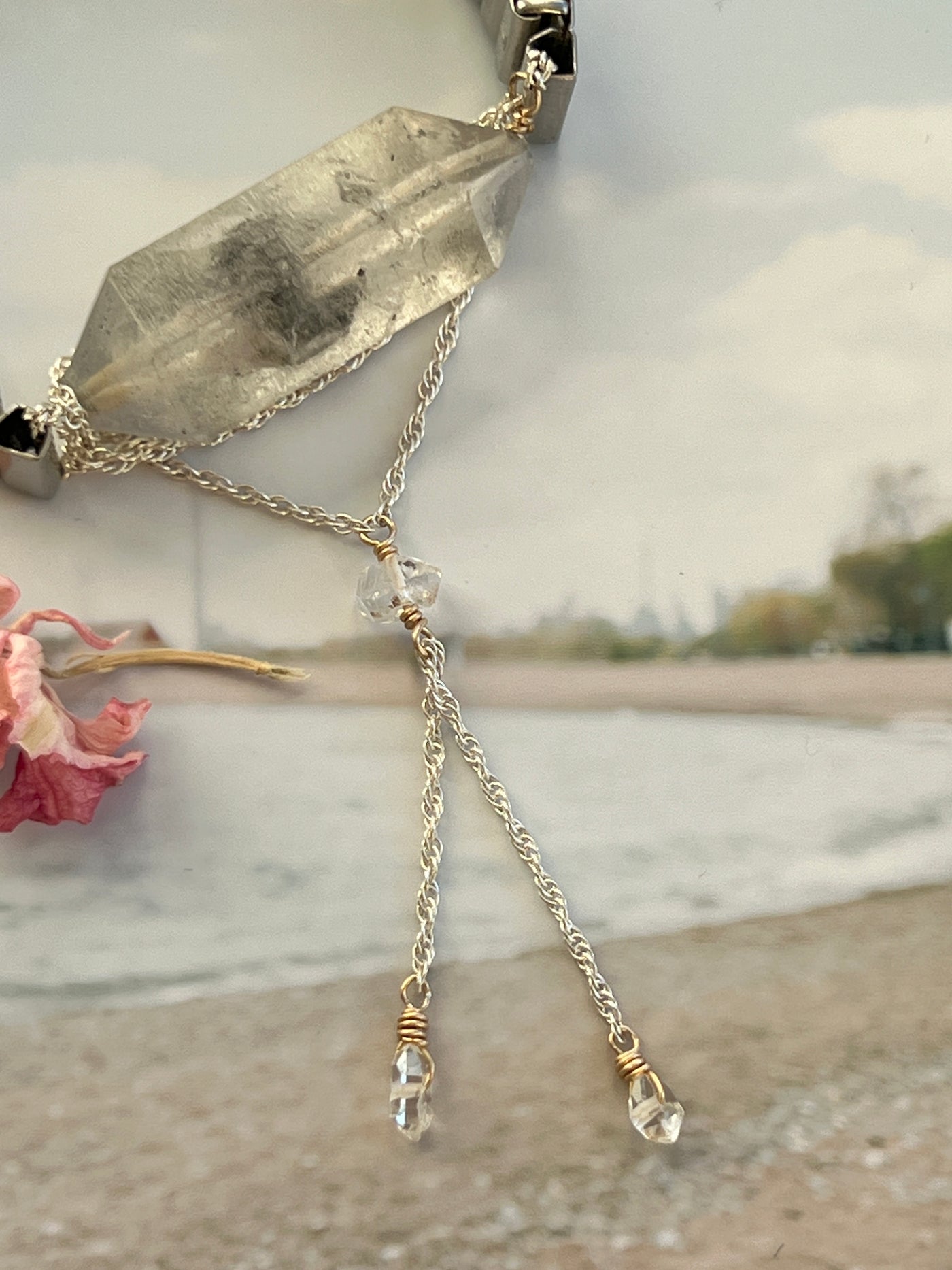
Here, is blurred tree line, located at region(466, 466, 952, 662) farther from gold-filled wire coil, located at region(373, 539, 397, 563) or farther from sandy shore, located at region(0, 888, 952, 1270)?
sandy shore, located at region(0, 888, 952, 1270)

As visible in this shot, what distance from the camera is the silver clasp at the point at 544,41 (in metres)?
0.90

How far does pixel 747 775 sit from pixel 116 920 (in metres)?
0.48

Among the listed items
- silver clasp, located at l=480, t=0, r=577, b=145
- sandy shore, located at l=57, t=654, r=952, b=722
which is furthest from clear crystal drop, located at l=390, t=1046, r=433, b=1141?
silver clasp, located at l=480, t=0, r=577, b=145

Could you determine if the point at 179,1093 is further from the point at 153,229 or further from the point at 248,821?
the point at 153,229

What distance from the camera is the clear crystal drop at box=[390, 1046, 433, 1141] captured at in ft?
2.30

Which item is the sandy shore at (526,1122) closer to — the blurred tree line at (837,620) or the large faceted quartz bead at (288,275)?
the blurred tree line at (837,620)

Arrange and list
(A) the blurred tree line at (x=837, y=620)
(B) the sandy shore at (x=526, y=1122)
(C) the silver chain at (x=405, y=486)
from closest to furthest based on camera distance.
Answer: (B) the sandy shore at (x=526, y=1122), (C) the silver chain at (x=405, y=486), (A) the blurred tree line at (x=837, y=620)

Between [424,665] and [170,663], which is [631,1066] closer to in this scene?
[424,665]

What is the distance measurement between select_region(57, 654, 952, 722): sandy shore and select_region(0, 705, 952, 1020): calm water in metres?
0.01

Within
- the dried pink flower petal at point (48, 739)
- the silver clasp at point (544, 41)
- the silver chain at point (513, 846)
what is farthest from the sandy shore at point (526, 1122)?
the silver clasp at point (544, 41)

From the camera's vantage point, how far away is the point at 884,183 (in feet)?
3.26

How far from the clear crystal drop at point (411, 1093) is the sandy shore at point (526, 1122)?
0.02m

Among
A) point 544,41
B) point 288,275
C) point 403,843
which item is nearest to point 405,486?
point 288,275

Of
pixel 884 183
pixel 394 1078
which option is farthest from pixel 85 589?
pixel 884 183
